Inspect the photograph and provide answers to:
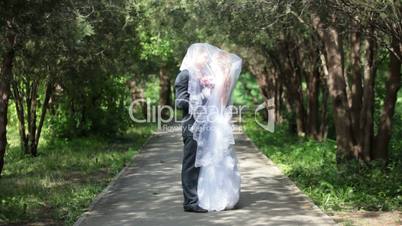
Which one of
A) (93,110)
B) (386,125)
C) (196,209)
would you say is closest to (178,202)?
(196,209)

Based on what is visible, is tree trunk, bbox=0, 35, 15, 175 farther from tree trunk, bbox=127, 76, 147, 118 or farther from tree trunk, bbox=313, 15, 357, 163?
tree trunk, bbox=127, 76, 147, 118

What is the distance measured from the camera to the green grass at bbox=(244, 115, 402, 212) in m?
9.73

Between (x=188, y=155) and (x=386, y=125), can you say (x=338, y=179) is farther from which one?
(x=188, y=155)

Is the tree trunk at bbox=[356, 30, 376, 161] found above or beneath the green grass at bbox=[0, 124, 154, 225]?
above

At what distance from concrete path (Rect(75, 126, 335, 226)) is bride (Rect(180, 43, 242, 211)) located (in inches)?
12.5

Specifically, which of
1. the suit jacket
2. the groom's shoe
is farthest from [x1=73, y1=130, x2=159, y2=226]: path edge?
the suit jacket

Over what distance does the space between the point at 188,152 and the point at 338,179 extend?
148 inches

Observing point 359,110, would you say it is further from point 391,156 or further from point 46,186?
point 46,186

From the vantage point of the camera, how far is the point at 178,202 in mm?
10109

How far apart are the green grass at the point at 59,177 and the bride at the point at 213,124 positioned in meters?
1.94

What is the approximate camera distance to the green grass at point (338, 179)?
31.9 ft

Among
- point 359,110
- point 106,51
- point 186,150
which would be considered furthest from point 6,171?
point 359,110

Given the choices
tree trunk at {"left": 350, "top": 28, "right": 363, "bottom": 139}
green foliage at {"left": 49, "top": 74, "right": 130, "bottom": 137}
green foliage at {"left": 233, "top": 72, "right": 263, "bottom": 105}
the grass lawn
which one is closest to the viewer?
the grass lawn

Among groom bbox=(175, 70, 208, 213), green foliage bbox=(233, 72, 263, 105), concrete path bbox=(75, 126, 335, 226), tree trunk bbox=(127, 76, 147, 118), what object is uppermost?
green foliage bbox=(233, 72, 263, 105)
